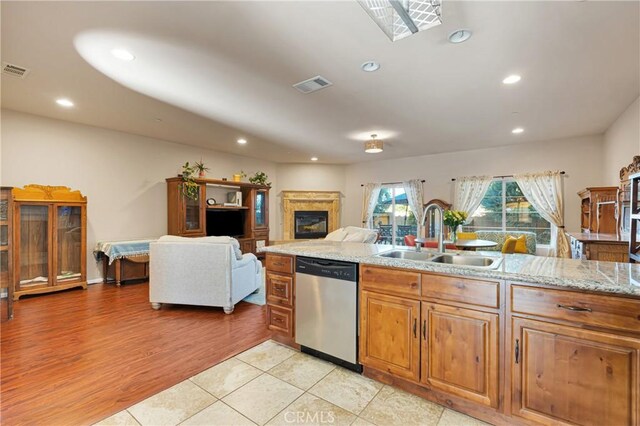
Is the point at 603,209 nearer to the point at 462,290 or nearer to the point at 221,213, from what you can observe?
the point at 462,290

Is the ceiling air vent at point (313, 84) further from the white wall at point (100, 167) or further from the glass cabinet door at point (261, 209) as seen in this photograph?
the glass cabinet door at point (261, 209)

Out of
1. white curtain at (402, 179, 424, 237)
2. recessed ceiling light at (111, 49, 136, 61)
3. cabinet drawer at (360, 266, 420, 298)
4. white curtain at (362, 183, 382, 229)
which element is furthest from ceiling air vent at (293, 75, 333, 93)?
white curtain at (362, 183, 382, 229)

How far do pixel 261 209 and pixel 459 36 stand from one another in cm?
586

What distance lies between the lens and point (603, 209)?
418cm

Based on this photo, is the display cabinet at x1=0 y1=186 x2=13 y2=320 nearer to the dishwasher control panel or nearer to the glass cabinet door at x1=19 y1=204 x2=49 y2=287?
the glass cabinet door at x1=19 y1=204 x2=49 y2=287

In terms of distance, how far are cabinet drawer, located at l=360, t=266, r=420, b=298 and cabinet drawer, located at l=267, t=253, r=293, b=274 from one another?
73 centimetres

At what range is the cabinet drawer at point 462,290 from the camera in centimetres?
166

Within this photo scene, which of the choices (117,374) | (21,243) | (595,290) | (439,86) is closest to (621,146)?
(439,86)

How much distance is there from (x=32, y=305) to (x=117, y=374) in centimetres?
272

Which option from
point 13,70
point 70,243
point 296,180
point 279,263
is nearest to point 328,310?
point 279,263

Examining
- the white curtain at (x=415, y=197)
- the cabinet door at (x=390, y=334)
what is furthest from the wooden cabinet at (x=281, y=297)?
the white curtain at (x=415, y=197)

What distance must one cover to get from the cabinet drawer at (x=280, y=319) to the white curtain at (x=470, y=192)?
543 cm

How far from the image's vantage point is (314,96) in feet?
11.4

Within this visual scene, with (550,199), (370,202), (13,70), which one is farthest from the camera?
(370,202)
